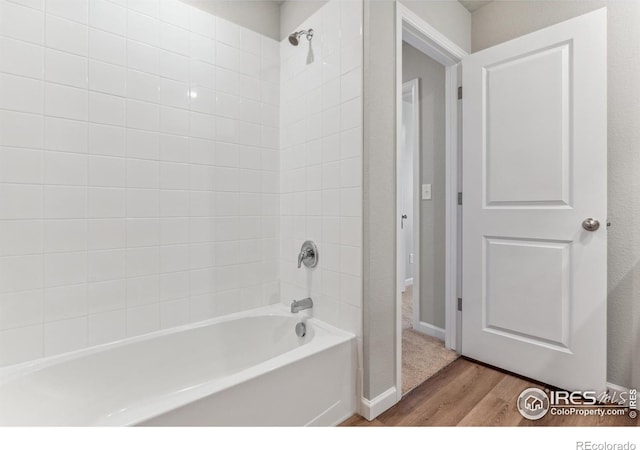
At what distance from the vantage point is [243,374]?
116cm

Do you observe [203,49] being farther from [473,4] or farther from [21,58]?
[473,4]

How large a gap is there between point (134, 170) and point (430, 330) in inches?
90.7

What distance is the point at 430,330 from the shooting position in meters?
2.43

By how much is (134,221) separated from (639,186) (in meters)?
2.51

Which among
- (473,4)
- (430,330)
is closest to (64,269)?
(430,330)

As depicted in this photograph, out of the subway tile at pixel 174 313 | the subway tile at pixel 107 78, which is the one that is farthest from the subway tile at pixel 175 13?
the subway tile at pixel 174 313

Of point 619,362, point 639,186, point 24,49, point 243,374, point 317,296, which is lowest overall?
point 619,362

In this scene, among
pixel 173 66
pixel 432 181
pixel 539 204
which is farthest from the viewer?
pixel 432 181

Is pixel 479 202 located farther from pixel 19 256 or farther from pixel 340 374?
pixel 19 256

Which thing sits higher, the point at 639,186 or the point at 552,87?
the point at 552,87

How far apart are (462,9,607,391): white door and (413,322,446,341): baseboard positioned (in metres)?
0.28

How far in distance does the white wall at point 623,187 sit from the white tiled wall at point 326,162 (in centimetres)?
132

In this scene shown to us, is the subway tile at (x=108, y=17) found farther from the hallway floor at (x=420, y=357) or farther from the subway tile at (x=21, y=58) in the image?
the hallway floor at (x=420, y=357)

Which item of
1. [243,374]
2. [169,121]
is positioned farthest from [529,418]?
[169,121]
